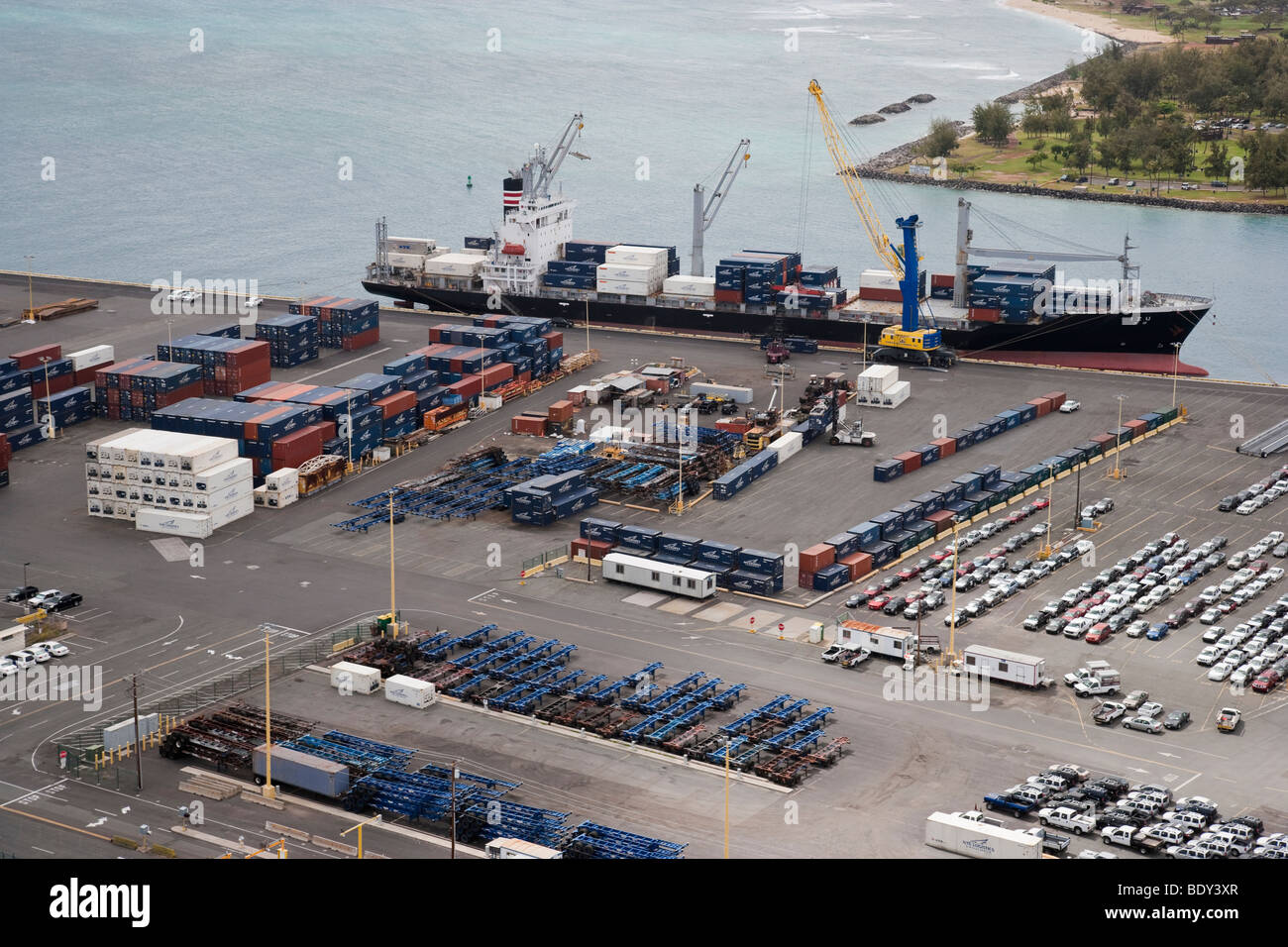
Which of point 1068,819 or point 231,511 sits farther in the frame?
point 231,511

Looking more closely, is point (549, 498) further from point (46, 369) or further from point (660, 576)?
point (46, 369)

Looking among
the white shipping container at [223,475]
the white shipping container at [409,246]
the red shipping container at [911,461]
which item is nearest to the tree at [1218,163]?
the white shipping container at [409,246]

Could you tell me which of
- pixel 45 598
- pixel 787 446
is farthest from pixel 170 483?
pixel 787 446

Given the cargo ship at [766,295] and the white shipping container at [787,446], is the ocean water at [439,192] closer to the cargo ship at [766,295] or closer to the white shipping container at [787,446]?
the cargo ship at [766,295]

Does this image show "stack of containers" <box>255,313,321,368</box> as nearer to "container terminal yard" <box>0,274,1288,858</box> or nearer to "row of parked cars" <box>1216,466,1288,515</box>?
"container terminal yard" <box>0,274,1288,858</box>

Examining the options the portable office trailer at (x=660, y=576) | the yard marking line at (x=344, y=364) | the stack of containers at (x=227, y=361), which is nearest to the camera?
the portable office trailer at (x=660, y=576)

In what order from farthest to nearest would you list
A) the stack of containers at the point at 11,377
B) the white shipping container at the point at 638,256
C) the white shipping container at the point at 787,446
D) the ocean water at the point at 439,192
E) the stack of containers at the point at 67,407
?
1. the ocean water at the point at 439,192
2. the white shipping container at the point at 638,256
3. the stack of containers at the point at 67,407
4. the stack of containers at the point at 11,377
5. the white shipping container at the point at 787,446

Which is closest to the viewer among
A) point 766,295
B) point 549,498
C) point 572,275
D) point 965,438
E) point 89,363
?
point 549,498
